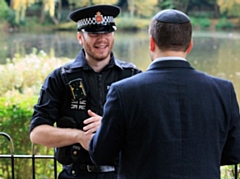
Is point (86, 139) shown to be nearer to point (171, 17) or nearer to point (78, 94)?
point (78, 94)

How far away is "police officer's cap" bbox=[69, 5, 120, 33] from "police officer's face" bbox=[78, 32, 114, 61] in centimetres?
3

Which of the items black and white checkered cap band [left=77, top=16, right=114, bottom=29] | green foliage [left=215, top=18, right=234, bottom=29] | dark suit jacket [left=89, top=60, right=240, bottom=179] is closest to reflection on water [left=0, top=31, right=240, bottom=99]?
green foliage [left=215, top=18, right=234, bottom=29]

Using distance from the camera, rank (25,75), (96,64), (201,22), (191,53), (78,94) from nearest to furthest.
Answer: (78,94) → (96,64) → (25,75) → (191,53) → (201,22)

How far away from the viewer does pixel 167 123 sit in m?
1.58

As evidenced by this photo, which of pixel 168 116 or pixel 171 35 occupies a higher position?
pixel 171 35

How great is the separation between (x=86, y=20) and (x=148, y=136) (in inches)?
37.0

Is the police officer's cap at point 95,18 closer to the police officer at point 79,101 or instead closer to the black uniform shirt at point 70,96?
the police officer at point 79,101

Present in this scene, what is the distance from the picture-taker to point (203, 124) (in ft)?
5.31

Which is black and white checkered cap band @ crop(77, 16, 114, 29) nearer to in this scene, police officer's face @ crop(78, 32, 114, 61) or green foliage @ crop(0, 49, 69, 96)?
police officer's face @ crop(78, 32, 114, 61)

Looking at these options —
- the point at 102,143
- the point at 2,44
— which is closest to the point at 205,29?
the point at 2,44

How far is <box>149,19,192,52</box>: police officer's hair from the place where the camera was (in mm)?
1595

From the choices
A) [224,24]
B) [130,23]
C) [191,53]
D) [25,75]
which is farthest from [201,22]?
[25,75]

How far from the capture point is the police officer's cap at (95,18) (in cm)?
228

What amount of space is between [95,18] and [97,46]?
0.16 meters
